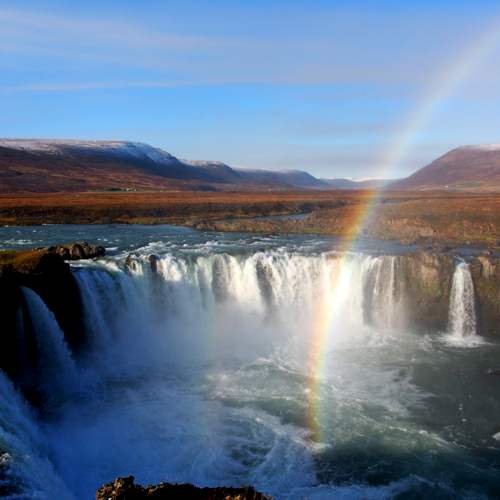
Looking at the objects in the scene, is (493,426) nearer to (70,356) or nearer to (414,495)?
(414,495)

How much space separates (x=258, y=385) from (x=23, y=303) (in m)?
8.94

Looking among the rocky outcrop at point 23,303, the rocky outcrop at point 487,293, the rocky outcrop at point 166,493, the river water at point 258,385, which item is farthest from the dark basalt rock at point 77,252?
the rocky outcrop at point 166,493

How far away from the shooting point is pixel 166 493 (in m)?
8.15

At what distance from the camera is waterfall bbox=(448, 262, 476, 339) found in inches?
1007

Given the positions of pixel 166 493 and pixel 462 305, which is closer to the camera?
pixel 166 493

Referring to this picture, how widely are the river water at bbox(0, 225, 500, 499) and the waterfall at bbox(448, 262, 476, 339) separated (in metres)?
0.07

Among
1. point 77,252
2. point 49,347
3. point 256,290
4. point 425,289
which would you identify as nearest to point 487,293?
point 425,289

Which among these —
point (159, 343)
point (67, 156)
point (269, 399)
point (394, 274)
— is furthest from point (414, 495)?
point (67, 156)

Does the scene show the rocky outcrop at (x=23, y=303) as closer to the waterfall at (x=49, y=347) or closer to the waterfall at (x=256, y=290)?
the waterfall at (x=49, y=347)

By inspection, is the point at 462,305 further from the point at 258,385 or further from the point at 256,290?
the point at 258,385

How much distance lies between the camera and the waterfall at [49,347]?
737 inches

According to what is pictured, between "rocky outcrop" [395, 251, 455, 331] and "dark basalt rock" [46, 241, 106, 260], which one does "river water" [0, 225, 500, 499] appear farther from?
"dark basalt rock" [46, 241, 106, 260]

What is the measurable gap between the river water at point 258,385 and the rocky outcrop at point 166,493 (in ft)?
8.11

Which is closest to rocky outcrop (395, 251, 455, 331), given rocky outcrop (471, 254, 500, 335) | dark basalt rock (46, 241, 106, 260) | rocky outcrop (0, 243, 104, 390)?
rocky outcrop (471, 254, 500, 335)
